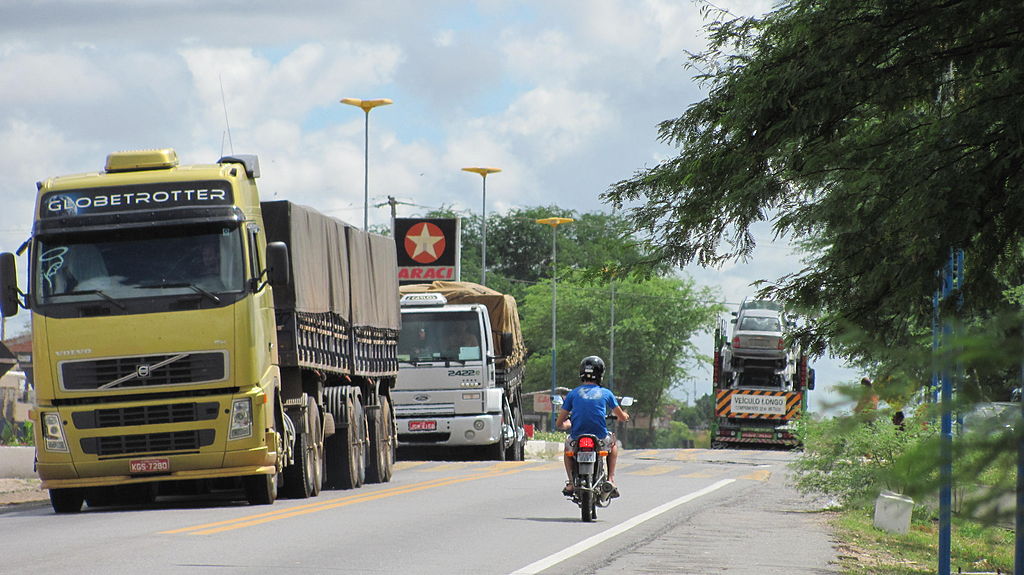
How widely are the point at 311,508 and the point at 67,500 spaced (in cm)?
269

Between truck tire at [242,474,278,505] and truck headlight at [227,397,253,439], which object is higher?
truck headlight at [227,397,253,439]

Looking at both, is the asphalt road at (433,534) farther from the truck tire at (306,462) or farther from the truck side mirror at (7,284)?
the truck side mirror at (7,284)

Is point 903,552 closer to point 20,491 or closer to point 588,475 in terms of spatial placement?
point 588,475

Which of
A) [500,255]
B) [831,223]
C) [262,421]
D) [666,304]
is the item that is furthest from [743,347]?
→ [500,255]

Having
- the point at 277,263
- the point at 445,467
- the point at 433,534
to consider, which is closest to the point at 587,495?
the point at 433,534

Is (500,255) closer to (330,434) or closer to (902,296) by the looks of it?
(330,434)

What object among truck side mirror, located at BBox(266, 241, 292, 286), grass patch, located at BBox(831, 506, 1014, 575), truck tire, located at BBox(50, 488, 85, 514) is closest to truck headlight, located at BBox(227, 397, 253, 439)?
truck side mirror, located at BBox(266, 241, 292, 286)

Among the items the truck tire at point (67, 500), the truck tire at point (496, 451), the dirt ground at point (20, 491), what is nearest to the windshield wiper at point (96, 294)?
the truck tire at point (67, 500)

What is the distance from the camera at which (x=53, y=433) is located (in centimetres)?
1459

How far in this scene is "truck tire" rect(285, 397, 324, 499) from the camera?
54.5ft

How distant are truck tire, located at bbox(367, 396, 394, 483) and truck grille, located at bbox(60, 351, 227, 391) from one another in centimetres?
638

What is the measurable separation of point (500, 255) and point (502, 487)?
8823 cm

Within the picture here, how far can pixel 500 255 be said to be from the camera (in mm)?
107562

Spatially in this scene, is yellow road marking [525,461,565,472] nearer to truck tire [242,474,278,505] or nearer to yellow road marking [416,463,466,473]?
yellow road marking [416,463,466,473]
